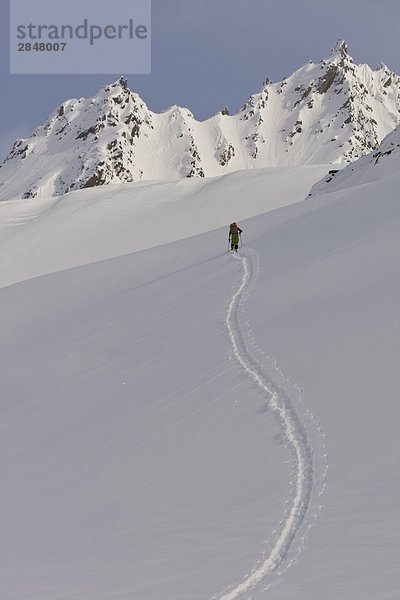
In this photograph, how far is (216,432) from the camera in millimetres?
8797

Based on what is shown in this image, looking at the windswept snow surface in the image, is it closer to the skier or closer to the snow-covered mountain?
the skier

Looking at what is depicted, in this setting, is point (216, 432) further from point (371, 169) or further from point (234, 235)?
point (371, 169)

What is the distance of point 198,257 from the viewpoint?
976 inches

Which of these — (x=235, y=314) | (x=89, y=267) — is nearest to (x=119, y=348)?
(x=235, y=314)

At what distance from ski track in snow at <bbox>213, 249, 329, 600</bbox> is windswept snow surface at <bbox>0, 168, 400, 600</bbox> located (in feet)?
0.08

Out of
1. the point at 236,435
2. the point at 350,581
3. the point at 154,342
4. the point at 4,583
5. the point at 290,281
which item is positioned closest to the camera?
the point at 350,581

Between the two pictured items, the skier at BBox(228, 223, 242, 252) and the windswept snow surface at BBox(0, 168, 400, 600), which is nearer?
the windswept snow surface at BBox(0, 168, 400, 600)

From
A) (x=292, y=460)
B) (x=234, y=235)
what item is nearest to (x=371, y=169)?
(x=234, y=235)

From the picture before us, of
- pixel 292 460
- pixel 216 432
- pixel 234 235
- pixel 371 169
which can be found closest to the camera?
pixel 292 460

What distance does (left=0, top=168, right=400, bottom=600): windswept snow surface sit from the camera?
578cm

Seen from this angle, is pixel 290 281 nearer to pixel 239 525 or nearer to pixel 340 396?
pixel 340 396

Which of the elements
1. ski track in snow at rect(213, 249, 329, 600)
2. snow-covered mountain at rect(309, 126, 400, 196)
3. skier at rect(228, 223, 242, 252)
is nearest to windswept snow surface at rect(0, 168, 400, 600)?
ski track in snow at rect(213, 249, 329, 600)

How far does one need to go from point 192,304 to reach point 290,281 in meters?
2.43

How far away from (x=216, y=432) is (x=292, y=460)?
1415mm
